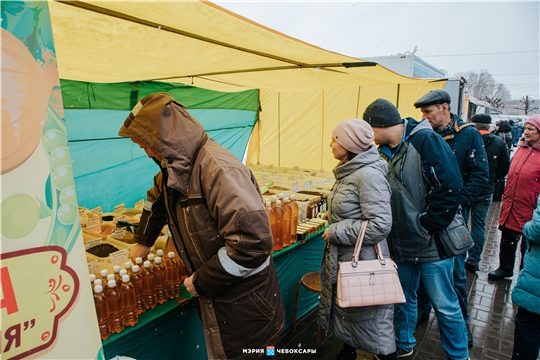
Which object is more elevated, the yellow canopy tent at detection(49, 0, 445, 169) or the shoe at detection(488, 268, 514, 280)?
the yellow canopy tent at detection(49, 0, 445, 169)

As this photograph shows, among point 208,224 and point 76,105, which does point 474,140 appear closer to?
point 208,224

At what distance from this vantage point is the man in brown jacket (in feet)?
4.70

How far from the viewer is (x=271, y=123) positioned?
6.99 metres

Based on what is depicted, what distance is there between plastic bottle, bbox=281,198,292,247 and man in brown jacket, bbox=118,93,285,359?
1290 mm

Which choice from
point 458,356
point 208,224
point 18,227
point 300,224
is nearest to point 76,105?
point 300,224

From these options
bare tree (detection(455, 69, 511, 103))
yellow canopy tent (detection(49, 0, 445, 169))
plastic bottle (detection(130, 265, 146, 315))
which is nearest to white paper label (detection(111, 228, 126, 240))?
plastic bottle (detection(130, 265, 146, 315))

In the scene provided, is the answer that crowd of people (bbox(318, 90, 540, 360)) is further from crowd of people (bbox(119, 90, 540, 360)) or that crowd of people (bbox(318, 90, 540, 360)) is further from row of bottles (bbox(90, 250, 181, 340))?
row of bottles (bbox(90, 250, 181, 340))

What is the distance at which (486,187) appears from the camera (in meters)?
4.56

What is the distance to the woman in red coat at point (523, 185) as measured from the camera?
347 centimetres

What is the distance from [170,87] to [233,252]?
4064 millimetres

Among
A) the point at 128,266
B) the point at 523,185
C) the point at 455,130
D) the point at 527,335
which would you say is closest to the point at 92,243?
the point at 128,266

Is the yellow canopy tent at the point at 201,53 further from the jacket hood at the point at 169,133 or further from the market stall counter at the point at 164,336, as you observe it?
the market stall counter at the point at 164,336

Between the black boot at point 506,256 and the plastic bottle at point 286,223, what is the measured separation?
9.24ft

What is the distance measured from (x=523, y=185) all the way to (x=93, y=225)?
4437 mm
